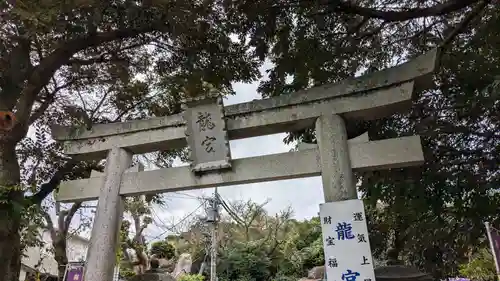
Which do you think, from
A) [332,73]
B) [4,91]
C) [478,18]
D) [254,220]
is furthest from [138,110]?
[254,220]

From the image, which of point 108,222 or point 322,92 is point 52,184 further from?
point 322,92

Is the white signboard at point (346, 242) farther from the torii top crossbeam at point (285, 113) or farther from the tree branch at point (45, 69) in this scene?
the tree branch at point (45, 69)

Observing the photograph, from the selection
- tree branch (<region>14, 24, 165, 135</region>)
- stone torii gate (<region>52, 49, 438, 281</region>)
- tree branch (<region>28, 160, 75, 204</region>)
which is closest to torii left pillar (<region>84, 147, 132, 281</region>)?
stone torii gate (<region>52, 49, 438, 281</region>)

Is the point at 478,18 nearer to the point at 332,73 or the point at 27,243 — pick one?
the point at 332,73

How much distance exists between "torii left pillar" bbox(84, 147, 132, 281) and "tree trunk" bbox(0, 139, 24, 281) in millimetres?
1012

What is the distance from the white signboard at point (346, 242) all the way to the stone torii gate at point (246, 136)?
132mm

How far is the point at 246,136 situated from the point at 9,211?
273 cm

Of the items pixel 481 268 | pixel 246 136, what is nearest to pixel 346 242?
pixel 246 136

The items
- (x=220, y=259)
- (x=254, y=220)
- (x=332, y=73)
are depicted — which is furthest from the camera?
(x=254, y=220)

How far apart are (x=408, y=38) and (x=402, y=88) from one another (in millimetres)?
2288

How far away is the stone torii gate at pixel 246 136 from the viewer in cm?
332

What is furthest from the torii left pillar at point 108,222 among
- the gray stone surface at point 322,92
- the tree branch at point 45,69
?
the tree branch at point 45,69

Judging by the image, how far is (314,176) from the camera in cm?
350

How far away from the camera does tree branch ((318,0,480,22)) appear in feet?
12.2
